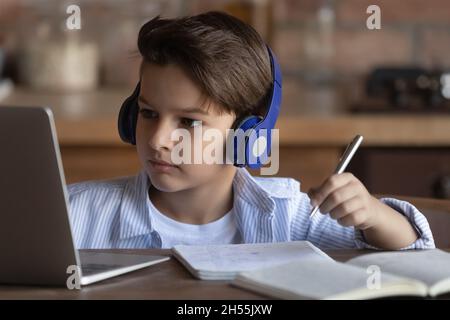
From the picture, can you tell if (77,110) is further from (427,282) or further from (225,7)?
(427,282)

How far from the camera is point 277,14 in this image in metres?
2.68

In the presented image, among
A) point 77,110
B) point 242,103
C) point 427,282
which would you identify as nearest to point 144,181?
point 242,103

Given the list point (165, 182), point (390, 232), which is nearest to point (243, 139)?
point (165, 182)

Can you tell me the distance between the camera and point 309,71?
2.69 meters

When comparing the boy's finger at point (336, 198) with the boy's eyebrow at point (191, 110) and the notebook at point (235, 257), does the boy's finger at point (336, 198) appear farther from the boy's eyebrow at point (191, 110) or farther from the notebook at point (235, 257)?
the boy's eyebrow at point (191, 110)

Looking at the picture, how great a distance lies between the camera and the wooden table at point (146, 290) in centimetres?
95

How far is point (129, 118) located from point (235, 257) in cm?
38

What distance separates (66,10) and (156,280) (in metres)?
1.87

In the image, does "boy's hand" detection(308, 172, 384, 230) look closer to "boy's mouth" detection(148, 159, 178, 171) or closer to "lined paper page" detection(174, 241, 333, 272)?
"lined paper page" detection(174, 241, 333, 272)

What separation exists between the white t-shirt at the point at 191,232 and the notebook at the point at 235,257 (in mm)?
227

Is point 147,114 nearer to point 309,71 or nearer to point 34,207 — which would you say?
point 34,207
